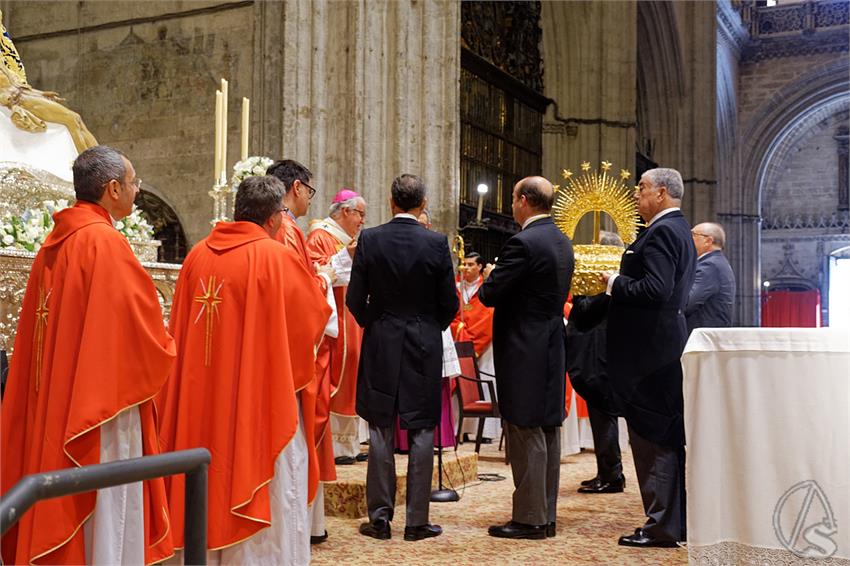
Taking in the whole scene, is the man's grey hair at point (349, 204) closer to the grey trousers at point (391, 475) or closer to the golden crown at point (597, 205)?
the golden crown at point (597, 205)

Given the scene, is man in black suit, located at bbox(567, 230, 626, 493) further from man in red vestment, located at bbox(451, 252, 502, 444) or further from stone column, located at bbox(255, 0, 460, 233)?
stone column, located at bbox(255, 0, 460, 233)

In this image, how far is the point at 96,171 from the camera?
3.19 m

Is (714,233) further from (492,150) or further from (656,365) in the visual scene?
(492,150)

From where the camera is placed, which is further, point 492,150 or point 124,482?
point 492,150

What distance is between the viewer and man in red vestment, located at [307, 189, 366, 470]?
5598 millimetres

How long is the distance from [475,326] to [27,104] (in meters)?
3.97

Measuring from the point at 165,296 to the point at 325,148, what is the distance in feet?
11.3

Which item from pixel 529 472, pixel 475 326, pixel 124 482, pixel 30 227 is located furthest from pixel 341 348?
pixel 124 482

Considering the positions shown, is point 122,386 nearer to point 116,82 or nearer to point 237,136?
point 237,136

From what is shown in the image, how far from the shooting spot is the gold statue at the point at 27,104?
19.8 feet

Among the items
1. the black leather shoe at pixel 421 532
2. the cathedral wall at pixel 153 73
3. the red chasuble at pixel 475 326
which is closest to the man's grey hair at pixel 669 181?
the black leather shoe at pixel 421 532

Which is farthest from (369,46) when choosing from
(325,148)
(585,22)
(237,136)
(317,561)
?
(585,22)

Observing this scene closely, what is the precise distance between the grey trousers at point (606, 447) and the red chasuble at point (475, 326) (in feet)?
7.70

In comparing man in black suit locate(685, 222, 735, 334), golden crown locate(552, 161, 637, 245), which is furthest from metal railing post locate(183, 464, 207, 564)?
→ man in black suit locate(685, 222, 735, 334)
